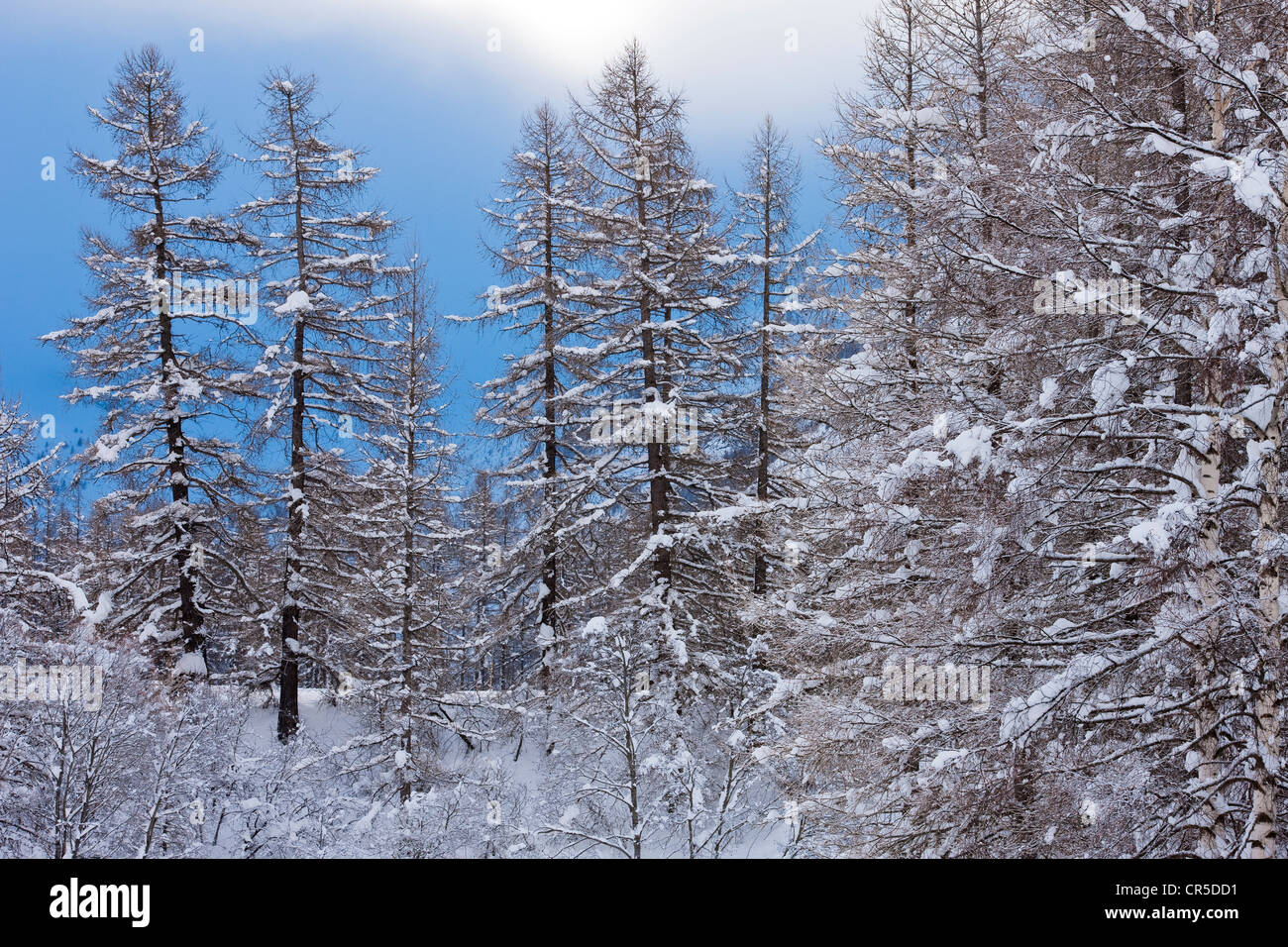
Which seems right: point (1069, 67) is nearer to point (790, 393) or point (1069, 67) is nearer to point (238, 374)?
point (790, 393)

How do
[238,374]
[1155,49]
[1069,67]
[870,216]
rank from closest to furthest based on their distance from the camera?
[1155,49]
[1069,67]
[870,216]
[238,374]

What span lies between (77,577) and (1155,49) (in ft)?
69.4

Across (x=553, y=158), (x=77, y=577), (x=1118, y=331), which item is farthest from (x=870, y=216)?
(x=77, y=577)

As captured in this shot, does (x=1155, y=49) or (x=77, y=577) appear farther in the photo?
(x=77, y=577)

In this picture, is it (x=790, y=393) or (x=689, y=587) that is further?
(x=689, y=587)

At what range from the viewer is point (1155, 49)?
6672mm
